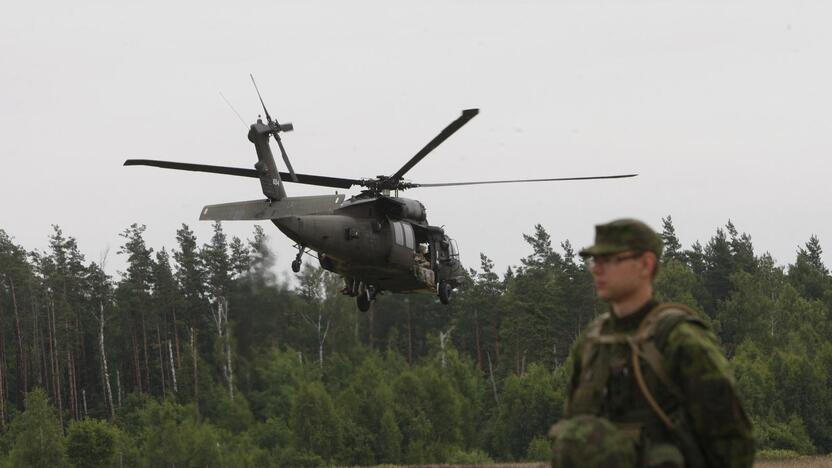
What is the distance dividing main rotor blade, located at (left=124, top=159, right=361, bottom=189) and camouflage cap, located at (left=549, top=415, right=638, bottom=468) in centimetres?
2291

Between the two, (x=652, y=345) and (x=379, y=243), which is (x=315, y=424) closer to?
(x=379, y=243)

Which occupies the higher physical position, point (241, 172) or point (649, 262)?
point (241, 172)

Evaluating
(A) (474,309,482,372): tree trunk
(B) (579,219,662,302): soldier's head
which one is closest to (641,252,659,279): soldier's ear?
(B) (579,219,662,302): soldier's head

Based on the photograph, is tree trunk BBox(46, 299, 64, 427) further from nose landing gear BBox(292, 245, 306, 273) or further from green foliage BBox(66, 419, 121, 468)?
nose landing gear BBox(292, 245, 306, 273)

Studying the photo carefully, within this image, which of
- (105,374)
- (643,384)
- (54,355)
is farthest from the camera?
(54,355)

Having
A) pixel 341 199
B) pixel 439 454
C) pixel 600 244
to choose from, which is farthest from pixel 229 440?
pixel 600 244

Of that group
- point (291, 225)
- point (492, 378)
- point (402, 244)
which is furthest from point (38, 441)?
point (291, 225)

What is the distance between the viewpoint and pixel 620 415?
18.1 feet

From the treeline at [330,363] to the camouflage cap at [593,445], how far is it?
4608cm

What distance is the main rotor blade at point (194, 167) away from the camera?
27750 millimetres

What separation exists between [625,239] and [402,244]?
75.8 ft

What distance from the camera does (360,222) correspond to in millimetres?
28031

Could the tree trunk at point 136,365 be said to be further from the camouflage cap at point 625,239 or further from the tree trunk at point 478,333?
the camouflage cap at point 625,239

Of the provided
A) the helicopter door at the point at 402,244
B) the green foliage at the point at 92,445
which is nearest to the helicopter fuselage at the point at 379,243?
the helicopter door at the point at 402,244
